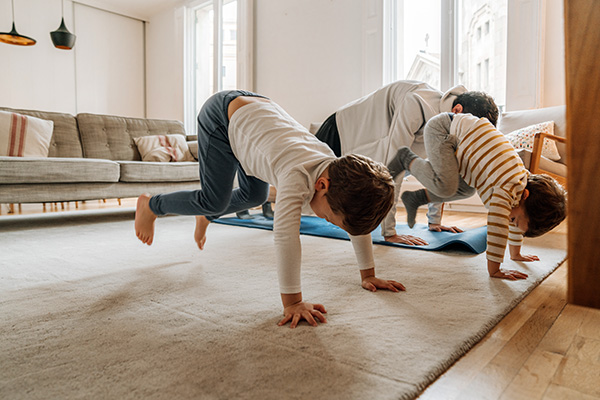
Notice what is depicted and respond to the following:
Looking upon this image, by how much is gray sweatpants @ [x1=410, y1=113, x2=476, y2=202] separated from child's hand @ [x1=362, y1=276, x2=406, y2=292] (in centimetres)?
66

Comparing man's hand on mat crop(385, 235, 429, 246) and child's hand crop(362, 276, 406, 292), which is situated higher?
man's hand on mat crop(385, 235, 429, 246)

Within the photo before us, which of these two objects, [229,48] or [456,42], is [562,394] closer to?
[456,42]

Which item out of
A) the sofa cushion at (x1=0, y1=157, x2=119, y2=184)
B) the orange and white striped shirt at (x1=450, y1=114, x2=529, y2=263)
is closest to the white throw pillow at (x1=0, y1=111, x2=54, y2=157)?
the sofa cushion at (x1=0, y1=157, x2=119, y2=184)

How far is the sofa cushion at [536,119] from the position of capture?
8.87ft

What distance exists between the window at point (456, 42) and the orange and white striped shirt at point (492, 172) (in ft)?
7.39

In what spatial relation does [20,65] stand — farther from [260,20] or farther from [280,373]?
[280,373]

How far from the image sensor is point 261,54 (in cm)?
523

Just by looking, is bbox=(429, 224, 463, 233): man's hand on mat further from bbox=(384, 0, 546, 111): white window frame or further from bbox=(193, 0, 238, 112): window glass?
bbox=(193, 0, 238, 112): window glass

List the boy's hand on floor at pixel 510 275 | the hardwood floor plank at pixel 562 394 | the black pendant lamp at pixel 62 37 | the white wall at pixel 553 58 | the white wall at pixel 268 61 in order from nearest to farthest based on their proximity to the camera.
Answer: the hardwood floor plank at pixel 562 394 → the boy's hand on floor at pixel 510 275 → the white wall at pixel 553 58 → the white wall at pixel 268 61 → the black pendant lamp at pixel 62 37

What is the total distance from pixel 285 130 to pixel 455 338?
2.33 ft

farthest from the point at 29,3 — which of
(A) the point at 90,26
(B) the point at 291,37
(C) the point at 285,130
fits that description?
(C) the point at 285,130

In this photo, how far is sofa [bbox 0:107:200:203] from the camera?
2.44 m

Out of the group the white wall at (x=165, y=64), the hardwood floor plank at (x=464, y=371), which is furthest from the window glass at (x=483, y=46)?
the white wall at (x=165, y=64)

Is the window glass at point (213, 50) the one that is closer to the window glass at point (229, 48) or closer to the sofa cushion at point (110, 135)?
the window glass at point (229, 48)
